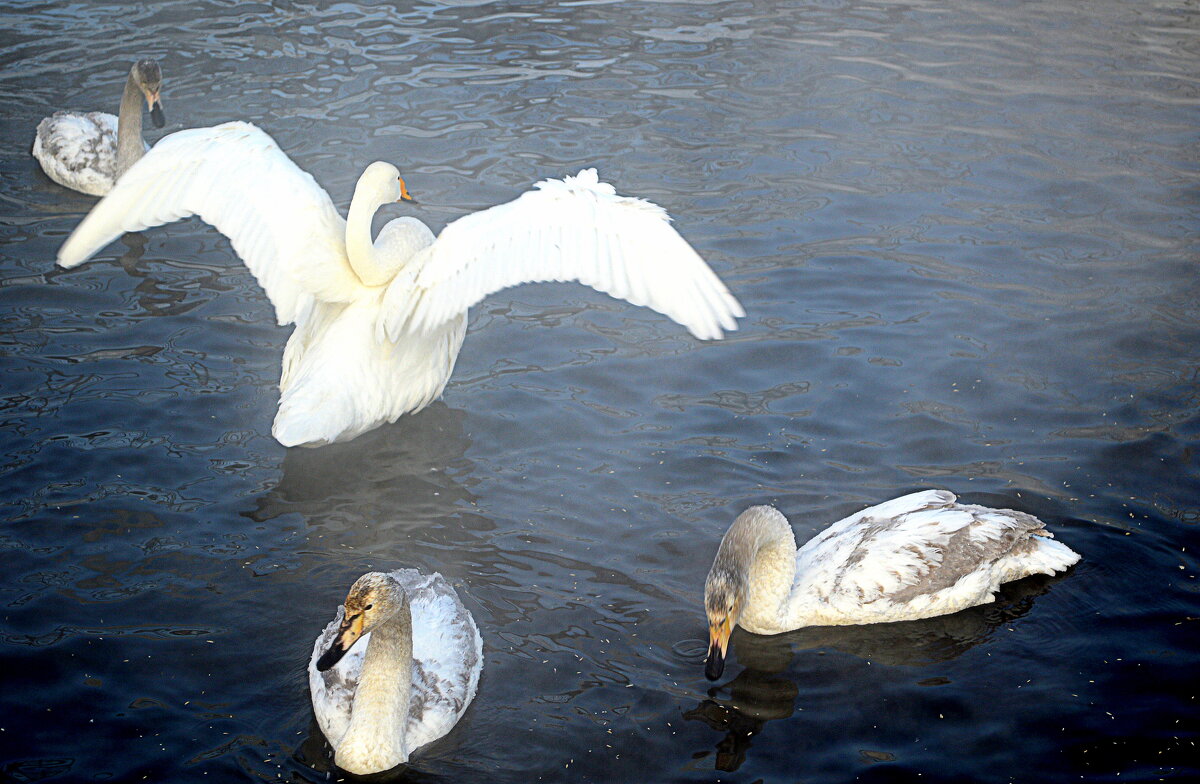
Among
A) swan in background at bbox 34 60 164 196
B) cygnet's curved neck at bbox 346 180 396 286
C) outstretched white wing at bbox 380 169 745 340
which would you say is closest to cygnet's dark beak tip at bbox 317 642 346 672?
outstretched white wing at bbox 380 169 745 340

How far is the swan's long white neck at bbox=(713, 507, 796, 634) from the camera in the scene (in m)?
5.96

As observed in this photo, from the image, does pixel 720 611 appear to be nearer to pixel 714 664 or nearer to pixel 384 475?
pixel 714 664

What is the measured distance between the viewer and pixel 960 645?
6.01m

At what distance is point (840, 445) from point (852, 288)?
2338mm

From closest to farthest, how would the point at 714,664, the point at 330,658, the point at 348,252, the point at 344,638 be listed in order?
the point at 330,658
the point at 344,638
the point at 714,664
the point at 348,252

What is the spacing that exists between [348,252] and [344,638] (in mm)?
3075

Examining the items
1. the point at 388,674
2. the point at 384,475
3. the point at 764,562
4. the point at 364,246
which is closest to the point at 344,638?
the point at 388,674

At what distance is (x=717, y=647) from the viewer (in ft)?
18.2

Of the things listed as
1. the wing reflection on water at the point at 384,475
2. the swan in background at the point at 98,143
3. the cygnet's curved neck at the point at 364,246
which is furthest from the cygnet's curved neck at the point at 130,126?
the wing reflection on water at the point at 384,475

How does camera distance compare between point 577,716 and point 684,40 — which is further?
point 684,40

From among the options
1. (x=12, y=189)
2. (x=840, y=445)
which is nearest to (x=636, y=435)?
(x=840, y=445)

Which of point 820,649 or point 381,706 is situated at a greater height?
point 381,706

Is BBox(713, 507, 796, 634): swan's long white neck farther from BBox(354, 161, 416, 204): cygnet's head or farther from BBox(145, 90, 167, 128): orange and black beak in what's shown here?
BBox(145, 90, 167, 128): orange and black beak

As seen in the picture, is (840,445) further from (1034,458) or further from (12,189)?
(12,189)
